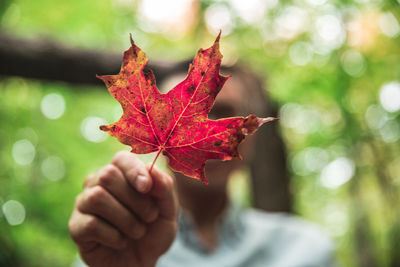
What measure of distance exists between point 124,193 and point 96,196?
85 millimetres

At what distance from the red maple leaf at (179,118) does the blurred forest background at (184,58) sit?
2743mm

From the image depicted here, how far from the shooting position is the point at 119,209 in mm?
876

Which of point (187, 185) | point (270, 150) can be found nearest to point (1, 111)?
point (187, 185)

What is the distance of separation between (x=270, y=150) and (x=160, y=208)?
3.66 meters

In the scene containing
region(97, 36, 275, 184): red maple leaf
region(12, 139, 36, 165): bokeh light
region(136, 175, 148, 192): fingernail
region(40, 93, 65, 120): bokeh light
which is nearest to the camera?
region(97, 36, 275, 184): red maple leaf

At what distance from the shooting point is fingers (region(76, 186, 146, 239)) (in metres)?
0.87

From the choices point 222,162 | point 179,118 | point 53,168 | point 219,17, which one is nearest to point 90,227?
point 179,118

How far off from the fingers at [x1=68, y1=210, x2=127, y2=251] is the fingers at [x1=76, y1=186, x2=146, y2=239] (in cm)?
2

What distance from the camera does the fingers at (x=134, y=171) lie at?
0.82 metres

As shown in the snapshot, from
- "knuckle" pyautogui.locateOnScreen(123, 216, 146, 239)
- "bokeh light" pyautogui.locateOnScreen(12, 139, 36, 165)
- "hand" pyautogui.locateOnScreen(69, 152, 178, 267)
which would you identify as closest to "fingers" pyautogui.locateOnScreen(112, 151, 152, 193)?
"hand" pyautogui.locateOnScreen(69, 152, 178, 267)

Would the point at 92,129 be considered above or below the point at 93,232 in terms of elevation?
above

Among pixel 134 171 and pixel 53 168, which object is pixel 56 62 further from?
pixel 53 168

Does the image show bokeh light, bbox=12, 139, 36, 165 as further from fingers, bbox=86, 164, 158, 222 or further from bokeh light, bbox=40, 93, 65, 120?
fingers, bbox=86, 164, 158, 222

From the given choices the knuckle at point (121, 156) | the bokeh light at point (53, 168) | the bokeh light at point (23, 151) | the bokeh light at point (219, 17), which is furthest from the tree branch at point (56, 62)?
the bokeh light at point (53, 168)
